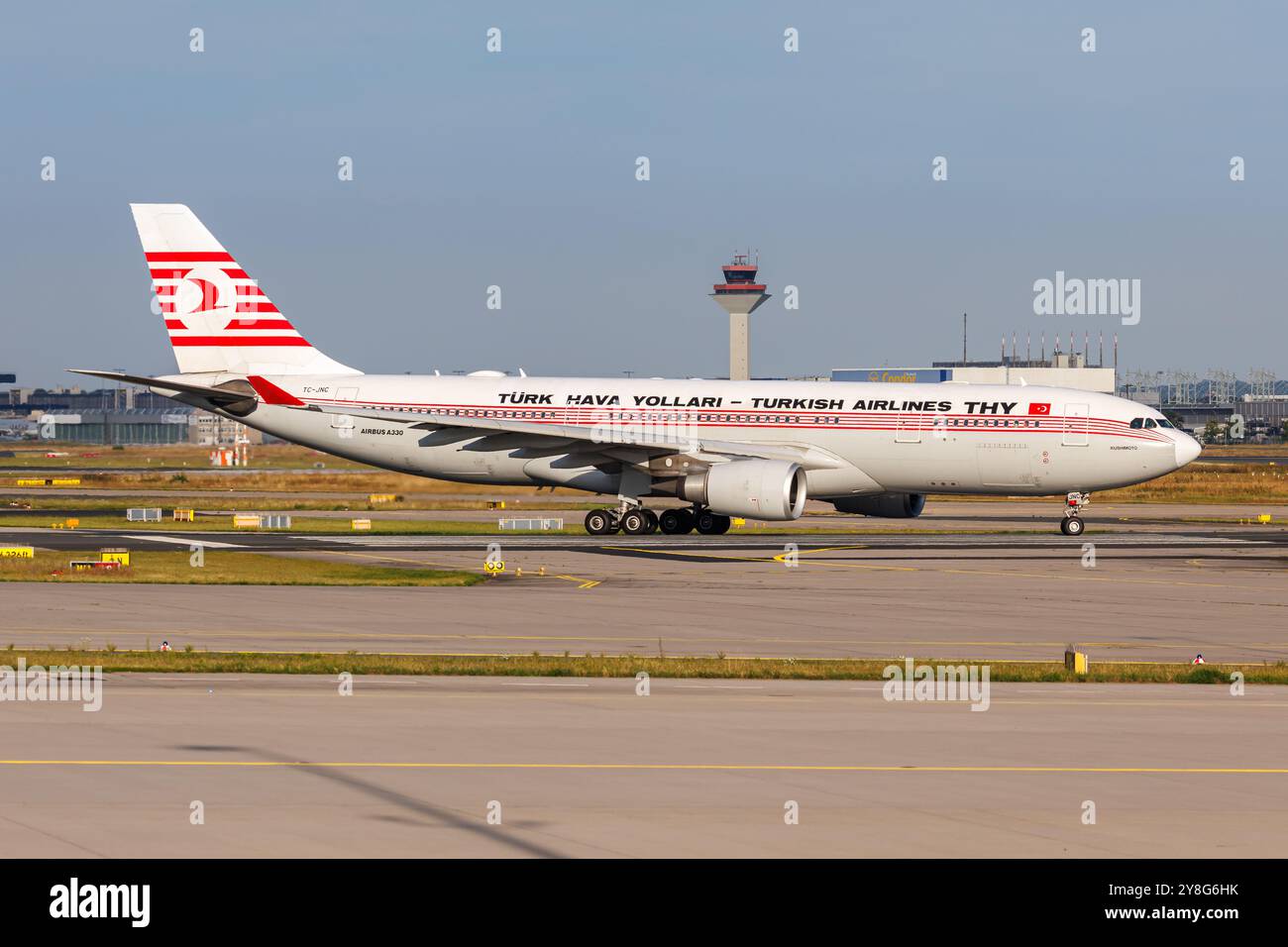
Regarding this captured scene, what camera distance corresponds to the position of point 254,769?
1452cm

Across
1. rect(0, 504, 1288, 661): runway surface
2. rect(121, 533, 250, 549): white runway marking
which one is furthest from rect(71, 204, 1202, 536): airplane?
rect(121, 533, 250, 549): white runway marking

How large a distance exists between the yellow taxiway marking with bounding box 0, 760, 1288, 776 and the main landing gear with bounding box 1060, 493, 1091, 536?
112ft

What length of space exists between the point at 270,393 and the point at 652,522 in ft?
48.0

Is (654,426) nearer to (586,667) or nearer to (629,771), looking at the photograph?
(586,667)

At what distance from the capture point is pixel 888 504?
5003cm

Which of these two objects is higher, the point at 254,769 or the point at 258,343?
the point at 258,343

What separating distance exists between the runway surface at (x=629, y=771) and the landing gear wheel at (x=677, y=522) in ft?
92.9

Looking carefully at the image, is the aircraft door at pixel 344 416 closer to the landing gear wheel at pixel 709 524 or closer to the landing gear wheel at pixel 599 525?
the landing gear wheel at pixel 599 525

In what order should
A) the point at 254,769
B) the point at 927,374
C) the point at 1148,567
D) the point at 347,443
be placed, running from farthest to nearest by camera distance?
the point at 927,374, the point at 347,443, the point at 1148,567, the point at 254,769

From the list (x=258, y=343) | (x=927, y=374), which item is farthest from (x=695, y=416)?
(x=927, y=374)

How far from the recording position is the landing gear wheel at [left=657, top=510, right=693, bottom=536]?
4925cm
